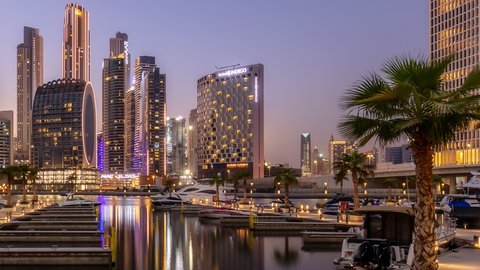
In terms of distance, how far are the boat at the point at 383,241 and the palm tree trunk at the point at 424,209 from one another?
6.95m

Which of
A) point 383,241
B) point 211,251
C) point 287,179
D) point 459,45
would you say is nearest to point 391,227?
point 383,241

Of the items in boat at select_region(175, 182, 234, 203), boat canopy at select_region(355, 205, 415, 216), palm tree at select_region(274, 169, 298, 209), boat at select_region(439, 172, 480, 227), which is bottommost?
boat at select_region(175, 182, 234, 203)

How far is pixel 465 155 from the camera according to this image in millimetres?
172125

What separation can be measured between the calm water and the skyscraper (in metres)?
130

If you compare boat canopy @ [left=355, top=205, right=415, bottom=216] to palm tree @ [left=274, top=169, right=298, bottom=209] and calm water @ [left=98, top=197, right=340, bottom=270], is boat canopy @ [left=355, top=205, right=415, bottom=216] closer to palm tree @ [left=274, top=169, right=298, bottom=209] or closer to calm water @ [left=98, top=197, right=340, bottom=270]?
calm water @ [left=98, top=197, right=340, bottom=270]

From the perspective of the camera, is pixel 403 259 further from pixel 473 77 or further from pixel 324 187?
pixel 324 187

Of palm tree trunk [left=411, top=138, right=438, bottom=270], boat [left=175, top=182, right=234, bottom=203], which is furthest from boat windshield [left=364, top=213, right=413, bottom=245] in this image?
boat [left=175, top=182, right=234, bottom=203]

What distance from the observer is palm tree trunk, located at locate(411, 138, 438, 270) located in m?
16.5

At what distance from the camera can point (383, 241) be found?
25.7 meters

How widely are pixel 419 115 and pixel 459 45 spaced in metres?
179

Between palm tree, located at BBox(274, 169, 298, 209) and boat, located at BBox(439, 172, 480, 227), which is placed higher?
palm tree, located at BBox(274, 169, 298, 209)

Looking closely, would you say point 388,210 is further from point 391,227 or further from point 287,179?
point 287,179

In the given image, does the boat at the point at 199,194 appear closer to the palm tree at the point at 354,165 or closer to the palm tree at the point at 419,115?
the palm tree at the point at 354,165

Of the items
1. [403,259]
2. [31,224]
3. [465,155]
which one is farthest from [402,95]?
[465,155]
